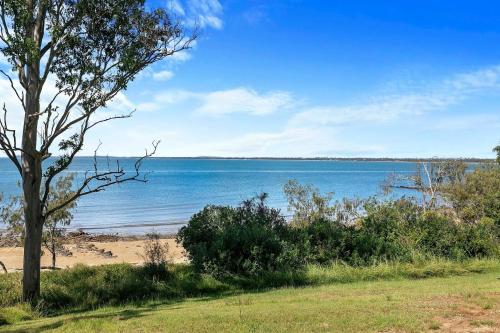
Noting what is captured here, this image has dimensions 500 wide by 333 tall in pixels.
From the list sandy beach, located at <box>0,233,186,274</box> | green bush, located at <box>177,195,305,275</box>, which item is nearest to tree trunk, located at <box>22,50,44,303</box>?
green bush, located at <box>177,195,305,275</box>

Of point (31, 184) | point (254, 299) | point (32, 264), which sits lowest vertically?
point (254, 299)

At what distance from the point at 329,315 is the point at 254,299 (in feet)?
8.28

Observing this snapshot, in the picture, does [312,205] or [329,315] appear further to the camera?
[312,205]

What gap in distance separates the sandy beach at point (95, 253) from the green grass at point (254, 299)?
12.9 m

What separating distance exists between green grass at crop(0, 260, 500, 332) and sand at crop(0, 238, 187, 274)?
12.9 meters

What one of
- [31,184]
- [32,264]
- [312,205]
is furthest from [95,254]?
[31,184]

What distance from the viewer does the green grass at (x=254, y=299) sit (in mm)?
6766

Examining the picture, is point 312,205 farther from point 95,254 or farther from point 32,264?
point 95,254

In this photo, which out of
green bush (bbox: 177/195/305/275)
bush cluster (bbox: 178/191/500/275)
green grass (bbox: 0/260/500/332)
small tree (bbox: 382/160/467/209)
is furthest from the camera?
small tree (bbox: 382/160/467/209)

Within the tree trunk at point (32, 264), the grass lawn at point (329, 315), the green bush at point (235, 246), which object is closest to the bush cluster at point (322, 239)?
the green bush at point (235, 246)

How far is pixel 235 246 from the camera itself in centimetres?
1239

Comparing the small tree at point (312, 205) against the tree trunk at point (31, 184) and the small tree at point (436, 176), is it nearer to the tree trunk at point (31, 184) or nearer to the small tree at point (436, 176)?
the small tree at point (436, 176)

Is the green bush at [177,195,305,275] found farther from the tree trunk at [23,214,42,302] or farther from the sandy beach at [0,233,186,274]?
the sandy beach at [0,233,186,274]

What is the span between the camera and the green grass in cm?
677
